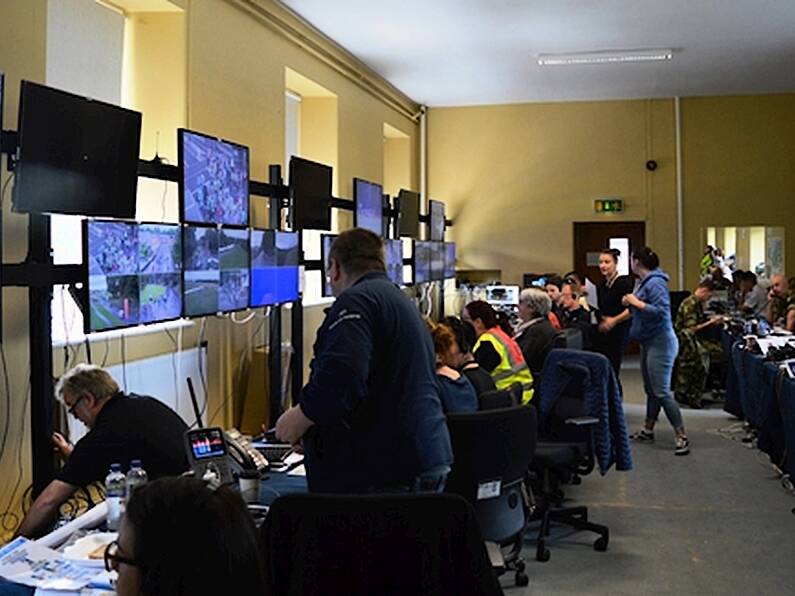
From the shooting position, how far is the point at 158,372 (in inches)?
189

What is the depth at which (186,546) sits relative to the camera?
1193 mm

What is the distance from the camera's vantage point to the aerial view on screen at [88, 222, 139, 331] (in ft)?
10.9

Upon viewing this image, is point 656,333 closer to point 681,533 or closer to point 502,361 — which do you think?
point 681,533

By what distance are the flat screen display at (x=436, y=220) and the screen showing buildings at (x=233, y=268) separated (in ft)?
17.4

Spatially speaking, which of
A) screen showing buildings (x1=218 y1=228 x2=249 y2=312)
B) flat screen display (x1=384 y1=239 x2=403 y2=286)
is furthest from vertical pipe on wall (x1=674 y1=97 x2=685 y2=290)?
screen showing buildings (x1=218 y1=228 x2=249 y2=312)

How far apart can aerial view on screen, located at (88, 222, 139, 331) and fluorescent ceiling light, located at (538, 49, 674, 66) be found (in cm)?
605

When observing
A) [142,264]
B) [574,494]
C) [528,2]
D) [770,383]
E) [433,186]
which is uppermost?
[528,2]

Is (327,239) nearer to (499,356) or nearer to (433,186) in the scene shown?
(499,356)

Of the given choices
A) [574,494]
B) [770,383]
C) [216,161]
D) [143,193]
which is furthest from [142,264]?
[770,383]

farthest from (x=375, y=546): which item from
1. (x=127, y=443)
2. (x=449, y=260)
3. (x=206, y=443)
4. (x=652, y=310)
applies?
(x=449, y=260)

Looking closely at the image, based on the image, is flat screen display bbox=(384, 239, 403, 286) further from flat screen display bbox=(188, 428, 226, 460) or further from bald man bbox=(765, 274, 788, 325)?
flat screen display bbox=(188, 428, 226, 460)

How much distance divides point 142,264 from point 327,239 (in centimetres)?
227

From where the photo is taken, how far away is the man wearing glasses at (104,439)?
289 centimetres

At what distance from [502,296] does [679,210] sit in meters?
2.64
